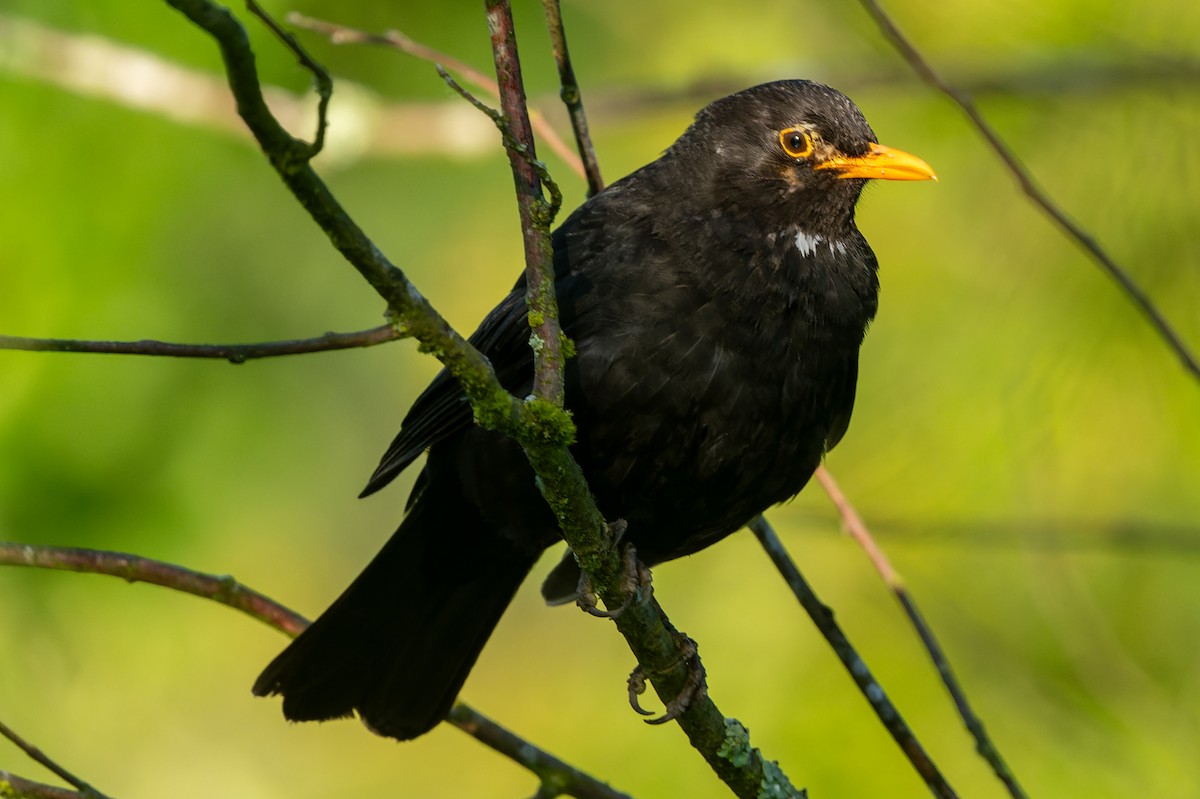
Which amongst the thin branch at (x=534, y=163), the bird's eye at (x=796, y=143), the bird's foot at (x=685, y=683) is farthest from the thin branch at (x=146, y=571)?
the bird's eye at (x=796, y=143)

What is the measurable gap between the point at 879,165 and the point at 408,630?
1.91m

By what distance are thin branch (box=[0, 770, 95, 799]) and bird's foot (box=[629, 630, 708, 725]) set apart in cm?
129

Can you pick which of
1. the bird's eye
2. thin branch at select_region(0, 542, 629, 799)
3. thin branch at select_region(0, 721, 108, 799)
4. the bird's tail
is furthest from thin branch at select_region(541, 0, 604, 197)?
thin branch at select_region(0, 721, 108, 799)

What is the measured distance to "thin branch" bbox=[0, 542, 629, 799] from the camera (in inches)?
120

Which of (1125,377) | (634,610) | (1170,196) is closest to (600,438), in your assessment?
(634,610)

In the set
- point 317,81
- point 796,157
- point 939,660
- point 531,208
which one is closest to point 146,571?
point 531,208

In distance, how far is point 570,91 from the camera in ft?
12.0

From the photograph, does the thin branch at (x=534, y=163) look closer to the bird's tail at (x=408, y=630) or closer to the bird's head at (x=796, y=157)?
the bird's head at (x=796, y=157)

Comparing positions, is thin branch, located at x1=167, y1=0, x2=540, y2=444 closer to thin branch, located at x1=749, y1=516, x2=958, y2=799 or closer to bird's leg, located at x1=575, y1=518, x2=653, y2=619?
bird's leg, located at x1=575, y1=518, x2=653, y2=619

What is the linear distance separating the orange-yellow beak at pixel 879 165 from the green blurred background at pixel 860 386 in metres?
0.92

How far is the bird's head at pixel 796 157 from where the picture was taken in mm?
3883

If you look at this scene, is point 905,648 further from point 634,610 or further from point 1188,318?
point 634,610

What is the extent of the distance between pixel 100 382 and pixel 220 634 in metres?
3.19

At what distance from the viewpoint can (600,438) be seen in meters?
3.50
